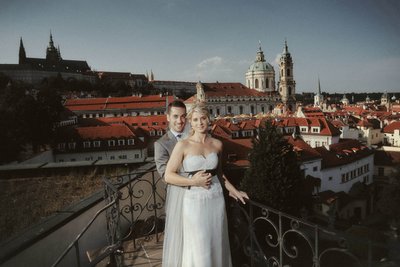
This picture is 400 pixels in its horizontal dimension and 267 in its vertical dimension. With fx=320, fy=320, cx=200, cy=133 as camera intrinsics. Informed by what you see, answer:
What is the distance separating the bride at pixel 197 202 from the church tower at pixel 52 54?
128717 mm

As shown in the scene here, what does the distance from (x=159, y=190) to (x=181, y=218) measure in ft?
11.2

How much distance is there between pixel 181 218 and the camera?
3.18 m

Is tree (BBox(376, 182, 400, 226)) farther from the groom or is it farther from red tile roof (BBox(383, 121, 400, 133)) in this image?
red tile roof (BBox(383, 121, 400, 133))

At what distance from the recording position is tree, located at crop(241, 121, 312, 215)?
65.6 ft

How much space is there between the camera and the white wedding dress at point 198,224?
10.1ft

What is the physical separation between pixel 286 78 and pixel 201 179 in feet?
380

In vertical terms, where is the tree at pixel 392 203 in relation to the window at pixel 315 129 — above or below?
below

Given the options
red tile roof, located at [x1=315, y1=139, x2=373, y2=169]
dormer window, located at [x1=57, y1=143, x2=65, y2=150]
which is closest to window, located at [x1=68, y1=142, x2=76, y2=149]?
dormer window, located at [x1=57, y1=143, x2=65, y2=150]

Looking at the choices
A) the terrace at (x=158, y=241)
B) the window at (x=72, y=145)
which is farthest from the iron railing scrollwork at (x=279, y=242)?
the window at (x=72, y=145)

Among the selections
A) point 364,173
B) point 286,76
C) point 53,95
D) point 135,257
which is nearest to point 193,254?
point 135,257

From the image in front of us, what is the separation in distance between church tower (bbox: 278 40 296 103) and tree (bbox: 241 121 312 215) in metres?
95.1

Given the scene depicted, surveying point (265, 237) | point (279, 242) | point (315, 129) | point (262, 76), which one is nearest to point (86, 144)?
point (315, 129)

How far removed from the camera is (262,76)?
12300 centimetres

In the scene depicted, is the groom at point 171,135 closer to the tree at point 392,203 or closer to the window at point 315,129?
the tree at point 392,203
